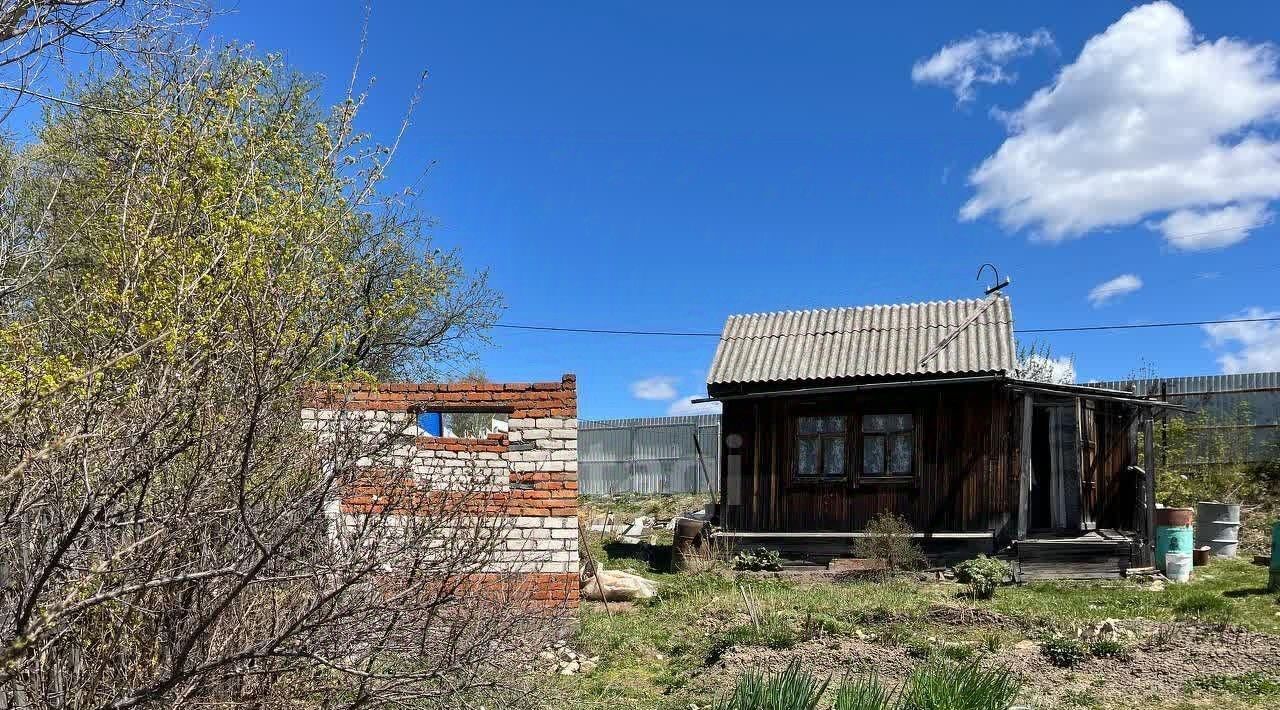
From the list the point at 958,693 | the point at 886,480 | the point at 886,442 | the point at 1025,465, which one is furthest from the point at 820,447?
the point at 958,693

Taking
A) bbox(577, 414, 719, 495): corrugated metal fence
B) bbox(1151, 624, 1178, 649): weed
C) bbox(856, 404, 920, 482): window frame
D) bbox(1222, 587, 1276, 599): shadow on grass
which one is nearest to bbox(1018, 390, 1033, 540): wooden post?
bbox(856, 404, 920, 482): window frame

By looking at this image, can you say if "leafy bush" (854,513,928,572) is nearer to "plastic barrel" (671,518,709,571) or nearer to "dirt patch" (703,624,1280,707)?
"plastic barrel" (671,518,709,571)

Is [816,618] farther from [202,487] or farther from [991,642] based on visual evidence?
[202,487]

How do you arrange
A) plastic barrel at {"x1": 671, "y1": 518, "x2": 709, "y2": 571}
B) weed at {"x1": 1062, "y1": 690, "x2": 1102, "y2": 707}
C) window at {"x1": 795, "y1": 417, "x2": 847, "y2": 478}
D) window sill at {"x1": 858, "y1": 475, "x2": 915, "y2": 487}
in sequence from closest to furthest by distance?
1. weed at {"x1": 1062, "y1": 690, "x2": 1102, "y2": 707}
2. window sill at {"x1": 858, "y1": 475, "x2": 915, "y2": 487}
3. plastic barrel at {"x1": 671, "y1": 518, "x2": 709, "y2": 571}
4. window at {"x1": 795, "y1": 417, "x2": 847, "y2": 478}

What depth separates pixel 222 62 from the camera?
11.2 metres

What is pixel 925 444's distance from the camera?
12.6m

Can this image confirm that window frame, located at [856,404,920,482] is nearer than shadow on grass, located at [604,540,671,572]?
Yes

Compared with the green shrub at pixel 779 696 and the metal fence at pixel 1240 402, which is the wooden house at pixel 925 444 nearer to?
the metal fence at pixel 1240 402

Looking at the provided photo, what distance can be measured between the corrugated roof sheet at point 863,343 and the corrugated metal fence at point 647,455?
27.4ft

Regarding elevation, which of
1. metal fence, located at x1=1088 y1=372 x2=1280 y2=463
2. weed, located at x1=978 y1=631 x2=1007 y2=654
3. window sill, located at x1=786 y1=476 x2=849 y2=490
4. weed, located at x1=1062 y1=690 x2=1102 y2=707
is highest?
metal fence, located at x1=1088 y1=372 x2=1280 y2=463

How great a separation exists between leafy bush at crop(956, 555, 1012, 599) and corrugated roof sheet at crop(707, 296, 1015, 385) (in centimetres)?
254

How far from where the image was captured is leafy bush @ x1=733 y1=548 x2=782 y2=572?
1266 centimetres

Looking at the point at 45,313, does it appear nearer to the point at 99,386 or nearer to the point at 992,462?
the point at 99,386

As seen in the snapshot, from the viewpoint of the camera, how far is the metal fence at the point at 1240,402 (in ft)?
53.3
